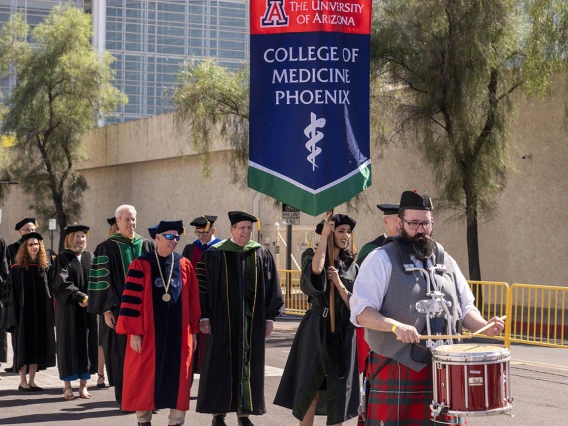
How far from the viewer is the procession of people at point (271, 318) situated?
5996 mm

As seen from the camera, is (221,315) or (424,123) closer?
(221,315)

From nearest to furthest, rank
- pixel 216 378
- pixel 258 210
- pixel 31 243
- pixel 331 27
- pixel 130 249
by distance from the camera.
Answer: pixel 331 27 → pixel 216 378 → pixel 130 249 → pixel 31 243 → pixel 258 210

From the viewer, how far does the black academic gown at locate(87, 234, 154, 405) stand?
10.0m

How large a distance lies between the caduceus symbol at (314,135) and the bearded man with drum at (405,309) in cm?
180

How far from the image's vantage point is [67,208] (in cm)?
4347

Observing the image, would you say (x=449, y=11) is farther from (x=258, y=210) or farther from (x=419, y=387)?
(x=419, y=387)

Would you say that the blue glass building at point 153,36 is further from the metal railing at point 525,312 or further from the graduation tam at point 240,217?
the graduation tam at point 240,217

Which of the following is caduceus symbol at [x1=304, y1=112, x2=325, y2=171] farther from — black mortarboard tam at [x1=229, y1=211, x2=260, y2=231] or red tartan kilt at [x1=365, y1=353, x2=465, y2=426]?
red tartan kilt at [x1=365, y1=353, x2=465, y2=426]

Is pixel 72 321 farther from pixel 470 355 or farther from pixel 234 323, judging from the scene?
pixel 470 355

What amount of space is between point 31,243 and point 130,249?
2508mm

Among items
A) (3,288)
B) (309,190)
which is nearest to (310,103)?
(309,190)

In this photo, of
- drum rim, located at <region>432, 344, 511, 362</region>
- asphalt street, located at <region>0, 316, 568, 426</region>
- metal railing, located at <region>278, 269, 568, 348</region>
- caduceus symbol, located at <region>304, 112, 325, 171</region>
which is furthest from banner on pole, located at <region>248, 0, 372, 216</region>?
metal railing, located at <region>278, 269, 568, 348</region>

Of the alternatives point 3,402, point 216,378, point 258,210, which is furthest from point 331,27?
point 258,210

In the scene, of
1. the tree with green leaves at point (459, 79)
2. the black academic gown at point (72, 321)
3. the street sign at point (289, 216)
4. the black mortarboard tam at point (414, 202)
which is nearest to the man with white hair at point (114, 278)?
the black academic gown at point (72, 321)
